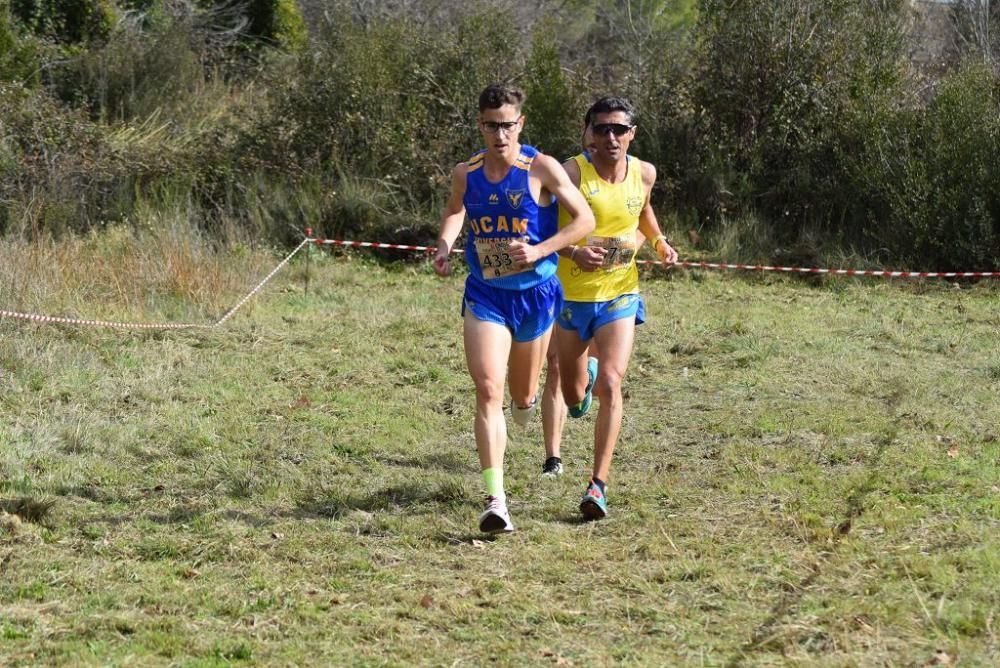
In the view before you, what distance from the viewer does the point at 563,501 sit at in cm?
700

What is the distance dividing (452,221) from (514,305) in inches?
21.1

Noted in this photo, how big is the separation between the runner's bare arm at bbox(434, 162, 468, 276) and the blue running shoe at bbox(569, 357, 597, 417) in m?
1.14

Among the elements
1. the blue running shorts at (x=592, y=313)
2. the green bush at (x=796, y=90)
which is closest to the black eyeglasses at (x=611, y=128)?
the blue running shorts at (x=592, y=313)

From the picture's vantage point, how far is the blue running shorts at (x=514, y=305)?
21.0ft

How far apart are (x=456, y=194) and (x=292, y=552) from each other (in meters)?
1.82

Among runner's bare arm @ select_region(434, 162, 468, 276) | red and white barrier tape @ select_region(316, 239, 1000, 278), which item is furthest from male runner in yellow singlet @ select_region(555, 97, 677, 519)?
red and white barrier tape @ select_region(316, 239, 1000, 278)

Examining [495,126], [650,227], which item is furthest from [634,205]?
[495,126]

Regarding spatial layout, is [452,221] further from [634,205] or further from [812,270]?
[812,270]

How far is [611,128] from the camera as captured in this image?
6688mm

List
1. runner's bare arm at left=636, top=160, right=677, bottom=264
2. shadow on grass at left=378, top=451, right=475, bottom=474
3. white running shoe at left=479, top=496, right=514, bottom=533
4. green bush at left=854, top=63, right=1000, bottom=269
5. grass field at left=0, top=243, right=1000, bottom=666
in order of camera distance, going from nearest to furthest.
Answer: grass field at left=0, top=243, right=1000, bottom=666, white running shoe at left=479, top=496, right=514, bottom=533, runner's bare arm at left=636, top=160, right=677, bottom=264, shadow on grass at left=378, top=451, right=475, bottom=474, green bush at left=854, top=63, right=1000, bottom=269

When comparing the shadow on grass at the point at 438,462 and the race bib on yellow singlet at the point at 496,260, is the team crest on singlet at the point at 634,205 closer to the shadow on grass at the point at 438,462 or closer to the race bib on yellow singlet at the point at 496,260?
the race bib on yellow singlet at the point at 496,260

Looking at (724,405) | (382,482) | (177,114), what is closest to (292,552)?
(382,482)

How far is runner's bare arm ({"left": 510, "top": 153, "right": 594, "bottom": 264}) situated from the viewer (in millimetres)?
6348

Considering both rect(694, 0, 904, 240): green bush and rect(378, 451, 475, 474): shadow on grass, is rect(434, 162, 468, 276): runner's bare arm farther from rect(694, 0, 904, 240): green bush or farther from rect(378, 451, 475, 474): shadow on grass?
rect(694, 0, 904, 240): green bush
